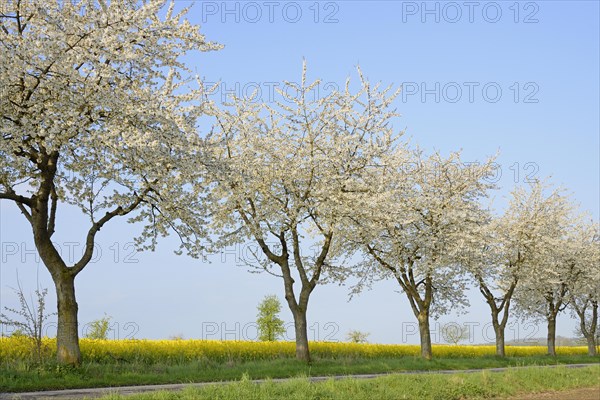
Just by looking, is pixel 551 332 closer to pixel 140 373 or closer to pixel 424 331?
pixel 424 331

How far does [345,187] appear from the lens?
30.0 metres

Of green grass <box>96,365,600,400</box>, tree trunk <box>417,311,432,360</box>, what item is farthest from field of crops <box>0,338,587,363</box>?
green grass <box>96,365,600,400</box>

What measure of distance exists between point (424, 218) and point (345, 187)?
8434 mm

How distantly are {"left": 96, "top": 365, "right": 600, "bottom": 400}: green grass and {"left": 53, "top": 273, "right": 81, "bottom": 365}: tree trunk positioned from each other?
703 centimetres

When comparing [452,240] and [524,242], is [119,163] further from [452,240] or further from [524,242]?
[524,242]

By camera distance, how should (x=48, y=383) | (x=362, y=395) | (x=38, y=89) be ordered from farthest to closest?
(x=38, y=89)
(x=48, y=383)
(x=362, y=395)

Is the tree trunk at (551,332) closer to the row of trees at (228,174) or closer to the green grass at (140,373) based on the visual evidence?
the row of trees at (228,174)

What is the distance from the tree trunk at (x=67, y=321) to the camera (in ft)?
68.2

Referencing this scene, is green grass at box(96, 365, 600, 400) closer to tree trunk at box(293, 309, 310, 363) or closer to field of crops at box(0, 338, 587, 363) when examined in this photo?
tree trunk at box(293, 309, 310, 363)

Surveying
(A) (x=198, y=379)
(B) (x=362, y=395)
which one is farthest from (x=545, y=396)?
(A) (x=198, y=379)

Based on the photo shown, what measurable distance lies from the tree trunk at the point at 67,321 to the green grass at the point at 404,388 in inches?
277

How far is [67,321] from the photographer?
2108cm

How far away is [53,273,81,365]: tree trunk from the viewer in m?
20.8

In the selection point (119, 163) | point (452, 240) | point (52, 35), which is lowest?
point (452, 240)
